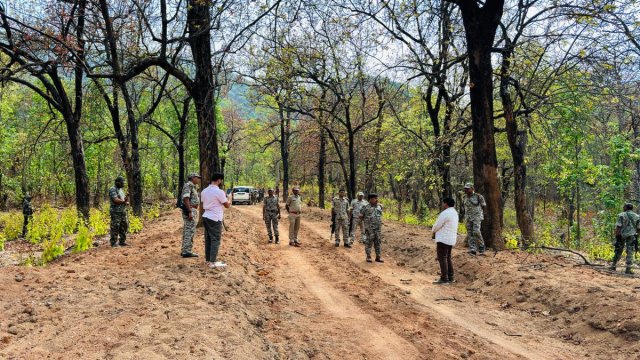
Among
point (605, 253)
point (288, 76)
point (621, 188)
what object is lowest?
point (605, 253)

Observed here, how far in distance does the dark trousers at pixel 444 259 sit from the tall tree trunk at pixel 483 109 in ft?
8.16

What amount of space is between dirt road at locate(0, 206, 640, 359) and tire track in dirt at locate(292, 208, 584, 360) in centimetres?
2

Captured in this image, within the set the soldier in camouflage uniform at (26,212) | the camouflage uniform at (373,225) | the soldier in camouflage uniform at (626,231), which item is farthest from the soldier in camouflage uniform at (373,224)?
the soldier in camouflage uniform at (26,212)

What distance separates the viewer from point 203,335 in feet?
15.5

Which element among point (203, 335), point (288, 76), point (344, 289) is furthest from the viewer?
point (288, 76)

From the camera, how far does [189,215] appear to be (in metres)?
8.76

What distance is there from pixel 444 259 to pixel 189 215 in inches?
220

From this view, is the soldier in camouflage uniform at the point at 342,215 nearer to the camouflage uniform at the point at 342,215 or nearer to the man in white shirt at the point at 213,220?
the camouflage uniform at the point at 342,215

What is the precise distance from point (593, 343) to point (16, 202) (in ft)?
116

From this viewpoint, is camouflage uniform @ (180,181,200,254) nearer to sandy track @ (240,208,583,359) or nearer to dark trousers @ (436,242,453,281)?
sandy track @ (240,208,583,359)

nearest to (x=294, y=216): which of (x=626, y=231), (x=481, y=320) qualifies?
(x=481, y=320)

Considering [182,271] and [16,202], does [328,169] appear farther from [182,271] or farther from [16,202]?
[182,271]

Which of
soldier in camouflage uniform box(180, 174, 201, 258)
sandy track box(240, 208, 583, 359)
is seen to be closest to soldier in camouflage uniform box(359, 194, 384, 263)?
sandy track box(240, 208, 583, 359)

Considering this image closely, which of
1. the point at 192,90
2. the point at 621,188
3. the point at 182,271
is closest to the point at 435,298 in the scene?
the point at 182,271
